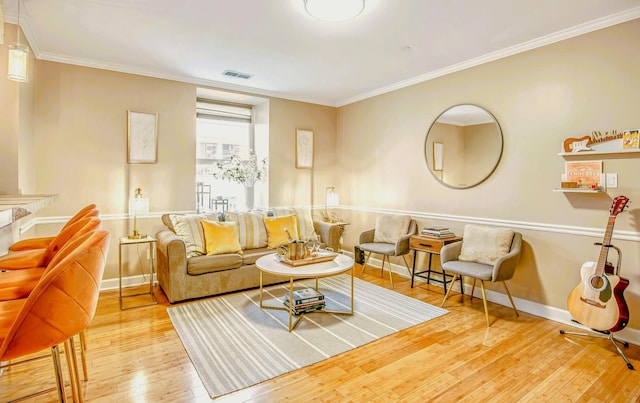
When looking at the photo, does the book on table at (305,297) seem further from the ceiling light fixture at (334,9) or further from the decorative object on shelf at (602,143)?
the decorative object on shelf at (602,143)

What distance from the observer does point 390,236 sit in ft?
15.1

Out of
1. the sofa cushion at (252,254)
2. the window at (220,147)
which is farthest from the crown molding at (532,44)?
the sofa cushion at (252,254)

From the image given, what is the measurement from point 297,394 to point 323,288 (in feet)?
6.63

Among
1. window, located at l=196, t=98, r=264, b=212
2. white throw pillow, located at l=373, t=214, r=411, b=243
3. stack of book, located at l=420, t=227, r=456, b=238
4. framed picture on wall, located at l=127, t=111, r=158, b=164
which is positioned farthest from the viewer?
window, located at l=196, t=98, r=264, b=212

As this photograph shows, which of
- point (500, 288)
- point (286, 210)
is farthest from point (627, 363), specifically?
point (286, 210)

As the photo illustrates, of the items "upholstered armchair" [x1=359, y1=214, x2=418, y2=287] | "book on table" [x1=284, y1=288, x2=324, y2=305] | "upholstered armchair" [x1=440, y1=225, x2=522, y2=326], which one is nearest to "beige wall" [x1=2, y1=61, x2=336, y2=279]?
"book on table" [x1=284, y1=288, x2=324, y2=305]

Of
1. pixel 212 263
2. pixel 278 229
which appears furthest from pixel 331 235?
pixel 212 263

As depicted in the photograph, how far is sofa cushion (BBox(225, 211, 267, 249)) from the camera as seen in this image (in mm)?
4281

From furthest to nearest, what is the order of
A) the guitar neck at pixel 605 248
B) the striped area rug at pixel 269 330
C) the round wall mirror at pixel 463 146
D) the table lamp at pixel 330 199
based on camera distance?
1. the table lamp at pixel 330 199
2. the round wall mirror at pixel 463 146
3. the guitar neck at pixel 605 248
4. the striped area rug at pixel 269 330

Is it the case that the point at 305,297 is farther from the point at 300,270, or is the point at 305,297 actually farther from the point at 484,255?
the point at 484,255

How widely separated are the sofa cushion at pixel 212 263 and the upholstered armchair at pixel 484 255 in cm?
229

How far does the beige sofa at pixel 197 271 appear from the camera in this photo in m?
3.51

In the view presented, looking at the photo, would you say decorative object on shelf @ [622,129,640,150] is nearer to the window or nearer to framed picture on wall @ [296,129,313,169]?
framed picture on wall @ [296,129,313,169]

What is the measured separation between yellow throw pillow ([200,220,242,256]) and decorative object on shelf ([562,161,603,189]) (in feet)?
11.4
